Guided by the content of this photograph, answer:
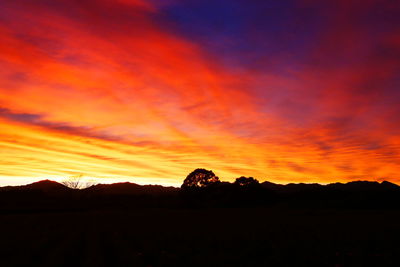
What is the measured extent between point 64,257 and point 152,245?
16.3 feet

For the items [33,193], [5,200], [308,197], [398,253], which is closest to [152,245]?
[398,253]

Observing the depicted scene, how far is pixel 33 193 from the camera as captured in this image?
11556 centimetres

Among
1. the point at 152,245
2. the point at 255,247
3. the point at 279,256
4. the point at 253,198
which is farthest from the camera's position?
the point at 253,198

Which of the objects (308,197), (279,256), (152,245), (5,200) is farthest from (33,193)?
(279,256)

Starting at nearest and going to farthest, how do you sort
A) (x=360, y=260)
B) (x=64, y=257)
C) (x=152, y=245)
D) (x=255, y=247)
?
(x=360, y=260)
(x=64, y=257)
(x=255, y=247)
(x=152, y=245)

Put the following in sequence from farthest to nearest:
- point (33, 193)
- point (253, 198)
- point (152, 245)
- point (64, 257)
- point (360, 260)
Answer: point (33, 193), point (253, 198), point (152, 245), point (64, 257), point (360, 260)

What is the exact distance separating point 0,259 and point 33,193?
110305 millimetres

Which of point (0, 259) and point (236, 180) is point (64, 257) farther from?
point (236, 180)

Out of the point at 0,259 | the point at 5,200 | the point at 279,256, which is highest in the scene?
the point at 5,200

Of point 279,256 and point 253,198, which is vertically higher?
point 253,198

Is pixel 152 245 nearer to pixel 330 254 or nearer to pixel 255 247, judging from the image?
pixel 255 247

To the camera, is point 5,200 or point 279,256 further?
point 5,200

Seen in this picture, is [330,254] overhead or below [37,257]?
overhead

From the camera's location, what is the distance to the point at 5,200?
93.4 m
